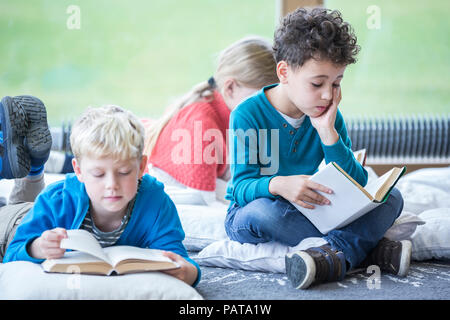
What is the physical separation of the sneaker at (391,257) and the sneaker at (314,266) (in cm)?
14

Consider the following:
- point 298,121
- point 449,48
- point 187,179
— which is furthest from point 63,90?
point 449,48

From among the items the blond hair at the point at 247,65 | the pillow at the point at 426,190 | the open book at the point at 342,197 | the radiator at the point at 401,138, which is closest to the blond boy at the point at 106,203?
the open book at the point at 342,197

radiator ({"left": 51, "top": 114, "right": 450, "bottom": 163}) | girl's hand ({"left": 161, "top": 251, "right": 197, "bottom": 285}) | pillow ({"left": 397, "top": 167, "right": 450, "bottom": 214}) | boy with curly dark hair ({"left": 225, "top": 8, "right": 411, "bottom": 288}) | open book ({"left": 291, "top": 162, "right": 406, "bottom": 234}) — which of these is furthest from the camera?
radiator ({"left": 51, "top": 114, "right": 450, "bottom": 163})

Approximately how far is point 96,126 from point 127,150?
8cm

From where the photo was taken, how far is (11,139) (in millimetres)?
1376

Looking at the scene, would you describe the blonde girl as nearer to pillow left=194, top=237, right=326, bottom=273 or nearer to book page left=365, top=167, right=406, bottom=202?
pillow left=194, top=237, right=326, bottom=273

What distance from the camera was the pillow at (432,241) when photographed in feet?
4.74

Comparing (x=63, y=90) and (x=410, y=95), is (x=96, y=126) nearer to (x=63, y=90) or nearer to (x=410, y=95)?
(x=63, y=90)

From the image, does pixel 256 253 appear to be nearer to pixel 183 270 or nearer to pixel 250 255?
pixel 250 255

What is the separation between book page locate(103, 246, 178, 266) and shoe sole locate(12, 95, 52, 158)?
46cm

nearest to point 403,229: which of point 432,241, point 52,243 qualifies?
point 432,241

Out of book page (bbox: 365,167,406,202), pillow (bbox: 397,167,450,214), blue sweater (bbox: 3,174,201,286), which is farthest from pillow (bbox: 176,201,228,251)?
pillow (bbox: 397,167,450,214)

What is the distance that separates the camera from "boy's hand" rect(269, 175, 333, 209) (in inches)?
49.0

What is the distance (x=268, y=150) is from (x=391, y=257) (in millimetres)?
408
